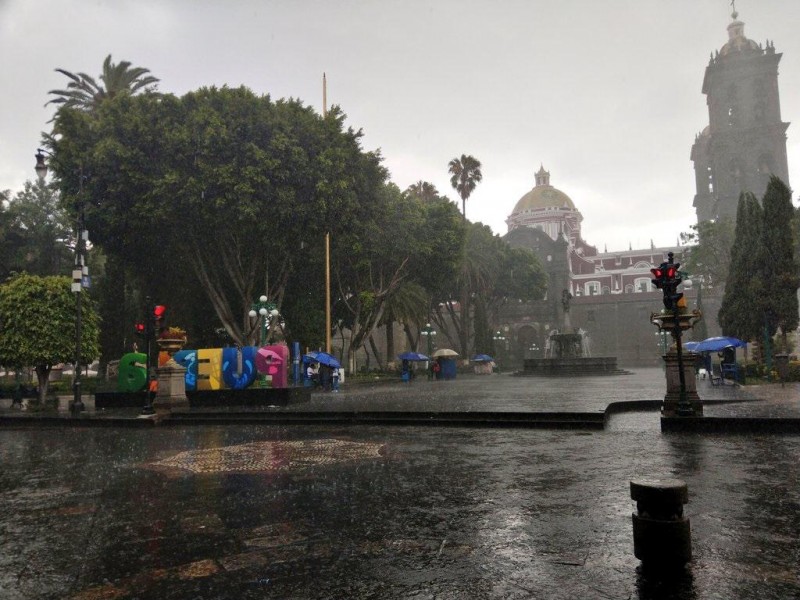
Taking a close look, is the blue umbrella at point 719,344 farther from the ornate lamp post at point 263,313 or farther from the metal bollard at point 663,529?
the metal bollard at point 663,529

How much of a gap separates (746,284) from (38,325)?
31.7 meters

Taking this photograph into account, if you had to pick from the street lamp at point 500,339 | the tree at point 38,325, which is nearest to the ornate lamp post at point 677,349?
the tree at point 38,325

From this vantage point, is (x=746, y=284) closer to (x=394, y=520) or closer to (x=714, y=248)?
(x=714, y=248)

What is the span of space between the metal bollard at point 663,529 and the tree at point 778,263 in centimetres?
2779

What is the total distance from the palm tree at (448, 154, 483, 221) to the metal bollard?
156 ft

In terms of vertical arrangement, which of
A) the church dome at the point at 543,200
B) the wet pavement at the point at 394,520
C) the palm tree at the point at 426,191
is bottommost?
the wet pavement at the point at 394,520

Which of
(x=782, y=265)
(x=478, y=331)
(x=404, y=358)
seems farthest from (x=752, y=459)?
(x=478, y=331)

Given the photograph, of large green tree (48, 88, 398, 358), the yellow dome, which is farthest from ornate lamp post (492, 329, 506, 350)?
large green tree (48, 88, 398, 358)

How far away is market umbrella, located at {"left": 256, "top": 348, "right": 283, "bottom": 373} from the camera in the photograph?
20109 millimetres

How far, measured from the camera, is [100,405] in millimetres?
19938

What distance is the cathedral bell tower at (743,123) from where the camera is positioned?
71.2 m

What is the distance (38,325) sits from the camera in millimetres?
20844

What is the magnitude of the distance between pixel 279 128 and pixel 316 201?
327 cm

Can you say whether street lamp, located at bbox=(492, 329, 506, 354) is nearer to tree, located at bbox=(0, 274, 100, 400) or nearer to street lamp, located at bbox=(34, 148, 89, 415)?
tree, located at bbox=(0, 274, 100, 400)
